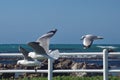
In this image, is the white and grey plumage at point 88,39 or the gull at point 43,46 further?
the white and grey plumage at point 88,39

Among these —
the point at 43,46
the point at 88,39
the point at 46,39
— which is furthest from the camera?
the point at 88,39

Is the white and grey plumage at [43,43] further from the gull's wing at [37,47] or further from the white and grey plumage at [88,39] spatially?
the white and grey plumage at [88,39]

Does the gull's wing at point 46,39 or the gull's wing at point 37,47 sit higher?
the gull's wing at point 46,39

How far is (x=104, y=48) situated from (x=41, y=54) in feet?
6.73

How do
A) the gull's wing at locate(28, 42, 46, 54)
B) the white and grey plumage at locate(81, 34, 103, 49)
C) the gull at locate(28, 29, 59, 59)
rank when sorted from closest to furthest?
the gull's wing at locate(28, 42, 46, 54), the gull at locate(28, 29, 59, 59), the white and grey plumage at locate(81, 34, 103, 49)

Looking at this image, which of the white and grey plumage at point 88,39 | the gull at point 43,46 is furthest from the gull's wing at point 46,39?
the white and grey plumage at point 88,39

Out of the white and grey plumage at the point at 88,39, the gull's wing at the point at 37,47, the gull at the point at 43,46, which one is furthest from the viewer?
the white and grey plumage at the point at 88,39

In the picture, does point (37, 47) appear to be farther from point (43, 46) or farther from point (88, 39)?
point (88, 39)

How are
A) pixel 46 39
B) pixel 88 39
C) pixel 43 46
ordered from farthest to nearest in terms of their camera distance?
pixel 88 39, pixel 43 46, pixel 46 39

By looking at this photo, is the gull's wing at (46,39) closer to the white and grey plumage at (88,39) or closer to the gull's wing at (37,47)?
the gull's wing at (37,47)

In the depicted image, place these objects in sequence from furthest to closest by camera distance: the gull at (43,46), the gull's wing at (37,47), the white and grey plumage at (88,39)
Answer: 1. the white and grey plumage at (88,39)
2. the gull at (43,46)
3. the gull's wing at (37,47)

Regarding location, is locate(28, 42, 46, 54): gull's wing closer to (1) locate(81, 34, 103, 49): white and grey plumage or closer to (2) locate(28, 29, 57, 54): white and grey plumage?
(2) locate(28, 29, 57, 54): white and grey plumage

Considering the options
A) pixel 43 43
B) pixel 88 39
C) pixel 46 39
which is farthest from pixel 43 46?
pixel 88 39

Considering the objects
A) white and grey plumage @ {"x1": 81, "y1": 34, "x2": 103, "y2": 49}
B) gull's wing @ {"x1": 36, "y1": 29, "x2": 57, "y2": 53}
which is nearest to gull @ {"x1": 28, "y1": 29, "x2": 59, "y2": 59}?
gull's wing @ {"x1": 36, "y1": 29, "x2": 57, "y2": 53}
